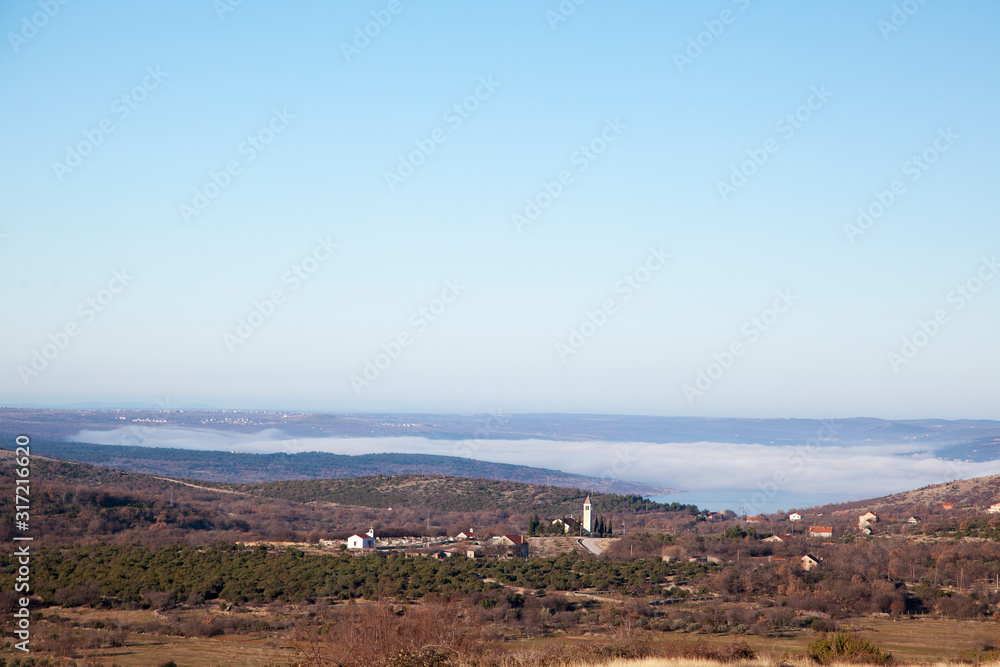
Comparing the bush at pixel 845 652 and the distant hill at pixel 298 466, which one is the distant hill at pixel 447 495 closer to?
the distant hill at pixel 298 466

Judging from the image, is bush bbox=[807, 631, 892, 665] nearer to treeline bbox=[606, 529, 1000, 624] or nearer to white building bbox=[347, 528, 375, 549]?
treeline bbox=[606, 529, 1000, 624]

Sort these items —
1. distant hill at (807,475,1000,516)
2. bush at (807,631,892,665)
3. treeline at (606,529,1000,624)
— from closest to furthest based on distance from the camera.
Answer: bush at (807,631,892,665) → treeline at (606,529,1000,624) → distant hill at (807,475,1000,516)

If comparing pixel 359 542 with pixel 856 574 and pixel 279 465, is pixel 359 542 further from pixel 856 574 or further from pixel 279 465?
pixel 279 465

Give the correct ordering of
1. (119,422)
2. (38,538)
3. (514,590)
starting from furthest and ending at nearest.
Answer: (119,422), (38,538), (514,590)

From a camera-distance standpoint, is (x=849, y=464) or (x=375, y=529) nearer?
(x=375, y=529)

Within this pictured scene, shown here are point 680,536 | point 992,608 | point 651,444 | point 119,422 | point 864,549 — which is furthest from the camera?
point 651,444

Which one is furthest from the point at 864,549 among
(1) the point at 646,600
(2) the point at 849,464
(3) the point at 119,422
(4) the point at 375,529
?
(3) the point at 119,422

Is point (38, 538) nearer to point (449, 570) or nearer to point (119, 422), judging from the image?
point (449, 570)

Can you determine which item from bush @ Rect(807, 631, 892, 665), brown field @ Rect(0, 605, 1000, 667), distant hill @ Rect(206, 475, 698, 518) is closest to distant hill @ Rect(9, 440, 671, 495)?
distant hill @ Rect(206, 475, 698, 518)
